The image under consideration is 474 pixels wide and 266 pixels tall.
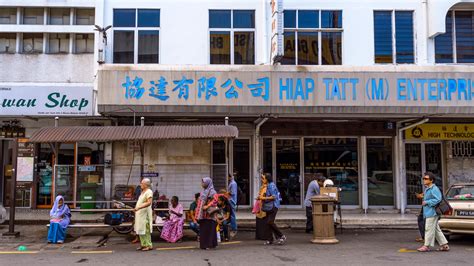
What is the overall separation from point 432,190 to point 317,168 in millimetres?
6971

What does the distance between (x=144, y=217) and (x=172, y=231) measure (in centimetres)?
140

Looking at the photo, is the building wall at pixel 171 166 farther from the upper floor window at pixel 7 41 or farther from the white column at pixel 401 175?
the white column at pixel 401 175

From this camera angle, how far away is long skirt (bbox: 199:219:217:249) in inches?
408

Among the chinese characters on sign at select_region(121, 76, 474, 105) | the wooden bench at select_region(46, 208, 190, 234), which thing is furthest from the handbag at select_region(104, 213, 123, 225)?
the chinese characters on sign at select_region(121, 76, 474, 105)

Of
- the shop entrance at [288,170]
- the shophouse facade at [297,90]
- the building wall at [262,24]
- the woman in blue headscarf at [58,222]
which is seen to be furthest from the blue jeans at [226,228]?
the building wall at [262,24]

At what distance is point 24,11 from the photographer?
16297mm

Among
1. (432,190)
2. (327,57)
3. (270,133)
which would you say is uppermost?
(327,57)

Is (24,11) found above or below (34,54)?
above

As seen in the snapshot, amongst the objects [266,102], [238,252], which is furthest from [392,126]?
[238,252]

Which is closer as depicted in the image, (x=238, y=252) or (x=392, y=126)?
(x=238, y=252)

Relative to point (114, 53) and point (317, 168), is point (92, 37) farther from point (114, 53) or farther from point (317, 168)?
point (317, 168)

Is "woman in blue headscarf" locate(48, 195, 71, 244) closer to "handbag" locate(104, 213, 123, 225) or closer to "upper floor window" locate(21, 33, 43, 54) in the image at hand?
"handbag" locate(104, 213, 123, 225)

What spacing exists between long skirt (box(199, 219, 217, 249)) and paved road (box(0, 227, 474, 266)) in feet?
0.66

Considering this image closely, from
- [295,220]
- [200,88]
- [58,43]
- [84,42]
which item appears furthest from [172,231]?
[58,43]
